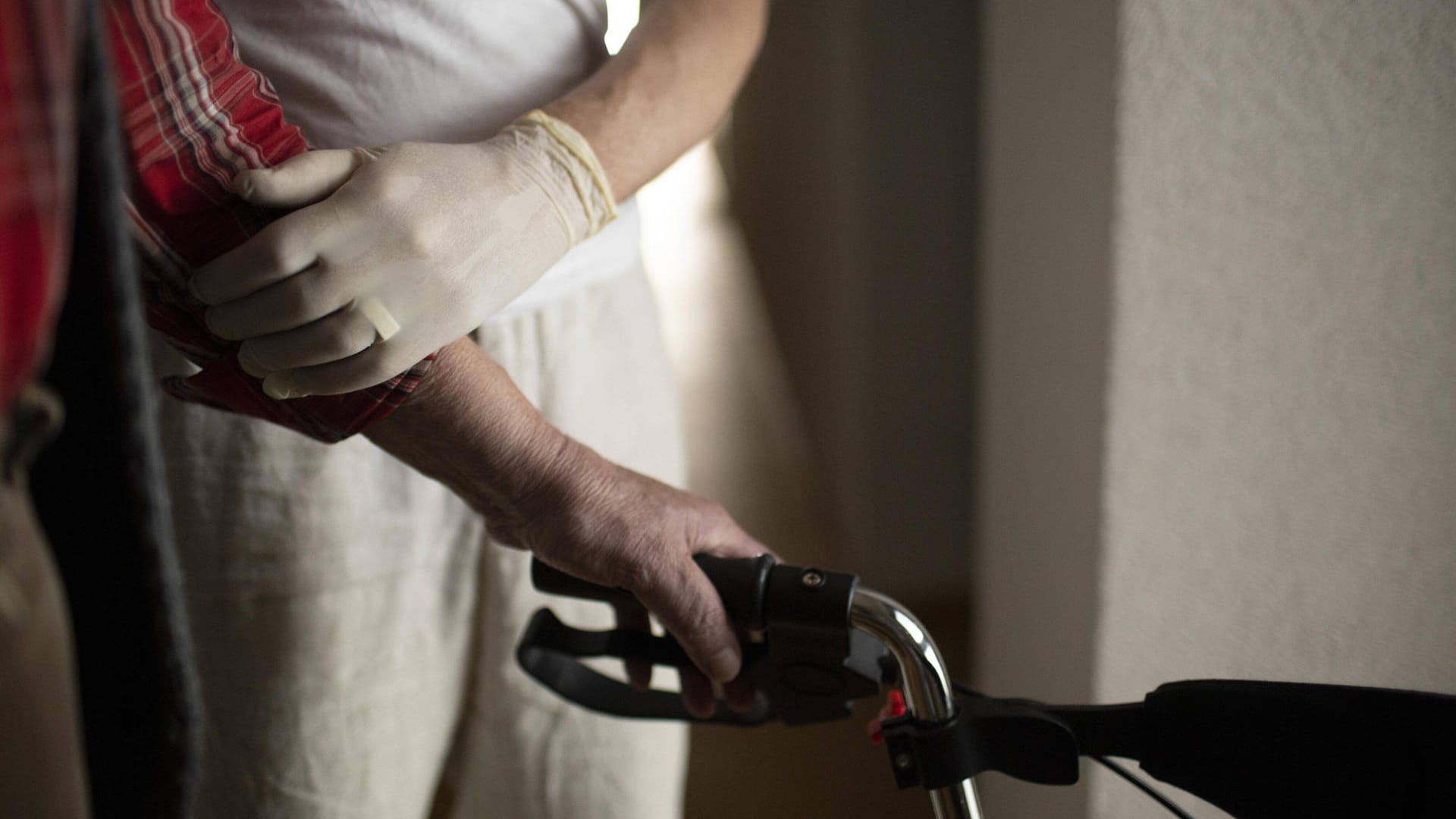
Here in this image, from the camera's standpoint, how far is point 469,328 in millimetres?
632

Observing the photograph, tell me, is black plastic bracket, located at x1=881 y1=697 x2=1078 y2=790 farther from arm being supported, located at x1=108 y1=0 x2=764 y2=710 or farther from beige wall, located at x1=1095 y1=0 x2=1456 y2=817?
beige wall, located at x1=1095 y1=0 x2=1456 y2=817

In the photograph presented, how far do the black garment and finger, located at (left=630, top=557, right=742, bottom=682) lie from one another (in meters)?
0.30

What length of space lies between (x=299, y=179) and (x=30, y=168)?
299 millimetres

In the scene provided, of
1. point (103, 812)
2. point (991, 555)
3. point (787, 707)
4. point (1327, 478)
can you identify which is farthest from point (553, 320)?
point (991, 555)

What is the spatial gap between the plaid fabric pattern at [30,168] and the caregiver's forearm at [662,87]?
0.48 m

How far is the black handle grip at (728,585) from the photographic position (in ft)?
2.07

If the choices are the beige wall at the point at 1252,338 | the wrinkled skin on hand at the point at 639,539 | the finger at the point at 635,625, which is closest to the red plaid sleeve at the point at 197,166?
the wrinkled skin on hand at the point at 639,539

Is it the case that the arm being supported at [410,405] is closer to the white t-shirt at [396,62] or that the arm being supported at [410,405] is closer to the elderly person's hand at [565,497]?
→ the elderly person's hand at [565,497]

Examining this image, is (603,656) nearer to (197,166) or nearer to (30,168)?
(197,166)

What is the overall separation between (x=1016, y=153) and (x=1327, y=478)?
0.55 metres

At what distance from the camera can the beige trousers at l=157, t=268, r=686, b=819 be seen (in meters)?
0.83

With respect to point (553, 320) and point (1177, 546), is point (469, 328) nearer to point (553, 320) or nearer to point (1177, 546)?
point (553, 320)

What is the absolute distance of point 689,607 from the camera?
0.64 m

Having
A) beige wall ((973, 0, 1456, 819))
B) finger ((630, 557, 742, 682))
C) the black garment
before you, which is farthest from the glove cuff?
beige wall ((973, 0, 1456, 819))
